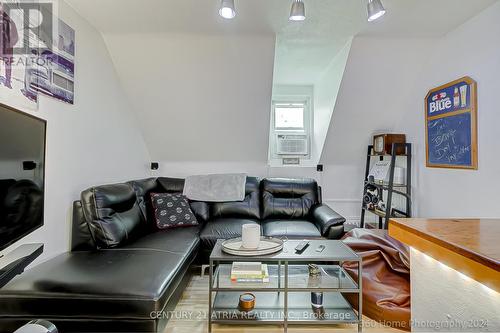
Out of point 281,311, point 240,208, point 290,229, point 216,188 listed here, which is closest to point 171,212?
point 216,188

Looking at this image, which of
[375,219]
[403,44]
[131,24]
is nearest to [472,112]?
[403,44]

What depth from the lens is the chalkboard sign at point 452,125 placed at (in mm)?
2227

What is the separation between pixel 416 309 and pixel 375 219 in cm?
310

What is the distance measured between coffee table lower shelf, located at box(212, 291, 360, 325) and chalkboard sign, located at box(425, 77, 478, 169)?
1733 millimetres

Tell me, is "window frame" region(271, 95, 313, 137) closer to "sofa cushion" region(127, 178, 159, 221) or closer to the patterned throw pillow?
the patterned throw pillow

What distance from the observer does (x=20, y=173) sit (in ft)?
3.74

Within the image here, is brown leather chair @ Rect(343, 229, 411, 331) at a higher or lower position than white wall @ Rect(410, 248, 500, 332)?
lower

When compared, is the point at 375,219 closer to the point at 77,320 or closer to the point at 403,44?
the point at 403,44

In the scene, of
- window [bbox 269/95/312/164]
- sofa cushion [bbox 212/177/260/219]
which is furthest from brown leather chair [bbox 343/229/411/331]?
window [bbox 269/95/312/164]

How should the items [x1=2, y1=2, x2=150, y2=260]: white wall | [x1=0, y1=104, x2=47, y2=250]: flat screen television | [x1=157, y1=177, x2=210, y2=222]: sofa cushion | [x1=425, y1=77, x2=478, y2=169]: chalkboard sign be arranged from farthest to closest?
1. [x1=157, y1=177, x2=210, y2=222]: sofa cushion
2. [x1=425, y1=77, x2=478, y2=169]: chalkboard sign
3. [x1=2, y1=2, x2=150, y2=260]: white wall
4. [x1=0, y1=104, x2=47, y2=250]: flat screen television

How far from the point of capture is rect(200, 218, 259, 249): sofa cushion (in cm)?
236

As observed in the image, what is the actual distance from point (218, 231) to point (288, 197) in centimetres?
107

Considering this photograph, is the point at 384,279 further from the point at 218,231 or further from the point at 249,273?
the point at 218,231

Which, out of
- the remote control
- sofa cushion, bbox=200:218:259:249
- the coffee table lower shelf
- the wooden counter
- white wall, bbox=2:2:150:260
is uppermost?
white wall, bbox=2:2:150:260
